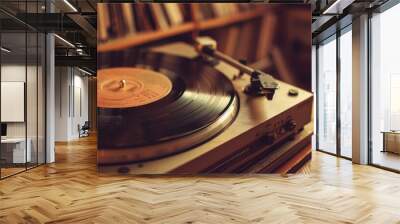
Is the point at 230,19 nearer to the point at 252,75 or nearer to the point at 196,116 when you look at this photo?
the point at 252,75

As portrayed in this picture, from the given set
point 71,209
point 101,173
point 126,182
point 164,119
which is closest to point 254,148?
point 164,119

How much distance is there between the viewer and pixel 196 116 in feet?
20.7

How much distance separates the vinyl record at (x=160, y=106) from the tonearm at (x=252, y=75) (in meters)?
0.23

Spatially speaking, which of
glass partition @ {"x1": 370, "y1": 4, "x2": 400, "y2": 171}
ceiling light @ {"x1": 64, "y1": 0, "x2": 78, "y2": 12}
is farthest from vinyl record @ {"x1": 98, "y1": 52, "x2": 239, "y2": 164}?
glass partition @ {"x1": 370, "y1": 4, "x2": 400, "y2": 171}

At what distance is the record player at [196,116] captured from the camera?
248 inches

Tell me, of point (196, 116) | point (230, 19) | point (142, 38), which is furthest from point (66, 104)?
point (230, 19)

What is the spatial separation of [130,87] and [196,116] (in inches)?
48.1

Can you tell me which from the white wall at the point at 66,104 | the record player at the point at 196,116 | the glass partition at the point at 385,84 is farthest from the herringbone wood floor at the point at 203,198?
the white wall at the point at 66,104

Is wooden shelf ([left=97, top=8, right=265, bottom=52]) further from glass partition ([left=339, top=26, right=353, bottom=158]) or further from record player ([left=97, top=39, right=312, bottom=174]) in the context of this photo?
glass partition ([left=339, top=26, right=353, bottom=158])

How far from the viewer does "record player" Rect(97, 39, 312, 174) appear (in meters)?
6.30

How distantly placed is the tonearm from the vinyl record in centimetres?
23

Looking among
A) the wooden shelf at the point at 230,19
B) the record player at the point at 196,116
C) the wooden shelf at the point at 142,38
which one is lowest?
the record player at the point at 196,116

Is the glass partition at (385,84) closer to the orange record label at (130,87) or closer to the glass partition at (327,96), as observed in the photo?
the glass partition at (327,96)

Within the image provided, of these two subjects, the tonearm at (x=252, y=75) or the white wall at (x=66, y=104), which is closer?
the tonearm at (x=252, y=75)
